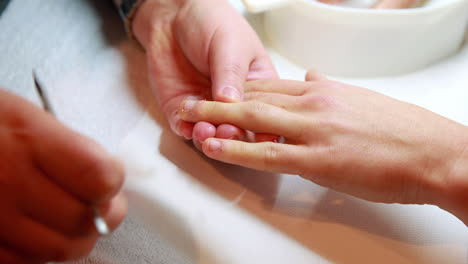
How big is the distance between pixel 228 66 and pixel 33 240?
0.28 m

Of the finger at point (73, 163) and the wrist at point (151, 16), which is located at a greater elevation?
the finger at point (73, 163)

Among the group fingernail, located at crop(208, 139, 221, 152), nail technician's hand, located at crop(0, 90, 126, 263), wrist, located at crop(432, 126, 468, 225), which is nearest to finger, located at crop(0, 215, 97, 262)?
nail technician's hand, located at crop(0, 90, 126, 263)

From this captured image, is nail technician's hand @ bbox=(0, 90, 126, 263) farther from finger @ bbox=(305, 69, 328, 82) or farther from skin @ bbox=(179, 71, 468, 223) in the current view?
finger @ bbox=(305, 69, 328, 82)

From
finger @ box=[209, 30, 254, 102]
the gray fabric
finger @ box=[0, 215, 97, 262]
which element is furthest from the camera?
finger @ box=[209, 30, 254, 102]

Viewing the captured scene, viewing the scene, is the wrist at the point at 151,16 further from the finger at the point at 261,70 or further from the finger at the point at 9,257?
the finger at the point at 9,257

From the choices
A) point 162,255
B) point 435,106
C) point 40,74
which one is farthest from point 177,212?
point 435,106

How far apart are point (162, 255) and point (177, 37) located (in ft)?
0.96

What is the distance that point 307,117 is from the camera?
417mm

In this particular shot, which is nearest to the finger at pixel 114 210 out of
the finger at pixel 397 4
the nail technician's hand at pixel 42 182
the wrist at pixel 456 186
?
the nail technician's hand at pixel 42 182

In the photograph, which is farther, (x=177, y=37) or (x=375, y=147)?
(x=177, y=37)

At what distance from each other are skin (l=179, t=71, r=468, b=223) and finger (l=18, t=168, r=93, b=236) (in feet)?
0.66

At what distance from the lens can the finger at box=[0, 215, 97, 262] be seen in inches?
8.1

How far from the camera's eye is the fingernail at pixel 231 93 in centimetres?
43

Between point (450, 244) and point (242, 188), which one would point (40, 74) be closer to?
point (242, 188)
